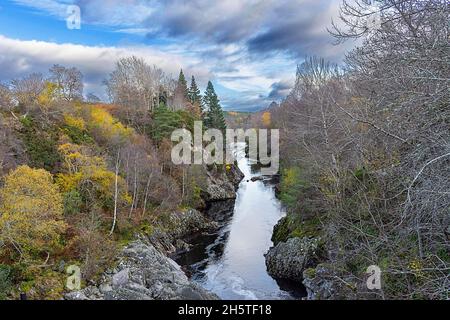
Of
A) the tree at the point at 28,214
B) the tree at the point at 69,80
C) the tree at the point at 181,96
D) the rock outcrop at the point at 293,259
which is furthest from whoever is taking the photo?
the tree at the point at 181,96

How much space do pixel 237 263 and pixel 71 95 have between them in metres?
32.8

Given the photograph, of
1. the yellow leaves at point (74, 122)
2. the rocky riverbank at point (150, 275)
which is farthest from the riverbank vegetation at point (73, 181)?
the rocky riverbank at point (150, 275)

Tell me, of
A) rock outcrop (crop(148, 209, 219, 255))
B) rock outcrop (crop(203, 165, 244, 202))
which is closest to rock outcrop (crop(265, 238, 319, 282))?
rock outcrop (crop(148, 209, 219, 255))

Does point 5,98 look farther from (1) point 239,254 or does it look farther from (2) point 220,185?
(2) point 220,185

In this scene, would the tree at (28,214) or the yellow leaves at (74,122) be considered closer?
the tree at (28,214)

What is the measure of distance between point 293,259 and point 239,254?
5.47m

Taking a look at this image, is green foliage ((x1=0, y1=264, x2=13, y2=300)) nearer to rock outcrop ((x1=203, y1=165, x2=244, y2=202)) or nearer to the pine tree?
rock outcrop ((x1=203, y1=165, x2=244, y2=202))

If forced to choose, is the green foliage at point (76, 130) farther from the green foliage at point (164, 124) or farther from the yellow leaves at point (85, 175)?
the green foliage at point (164, 124)

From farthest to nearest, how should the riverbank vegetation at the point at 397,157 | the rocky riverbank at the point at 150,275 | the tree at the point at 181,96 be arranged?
the tree at the point at 181,96 → the rocky riverbank at the point at 150,275 → the riverbank vegetation at the point at 397,157

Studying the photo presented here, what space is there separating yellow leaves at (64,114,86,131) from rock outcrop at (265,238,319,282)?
24248 millimetres

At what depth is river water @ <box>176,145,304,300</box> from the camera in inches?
846

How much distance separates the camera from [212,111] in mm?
66375

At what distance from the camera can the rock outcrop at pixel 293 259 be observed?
22.5 m

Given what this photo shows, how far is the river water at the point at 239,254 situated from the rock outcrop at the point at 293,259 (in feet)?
2.06
